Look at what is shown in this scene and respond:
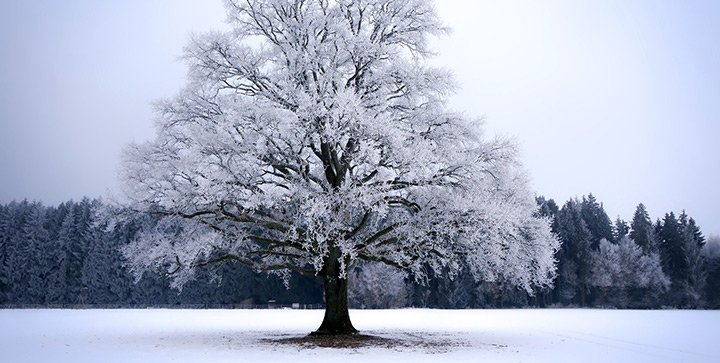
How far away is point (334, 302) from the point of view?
24.0 metres

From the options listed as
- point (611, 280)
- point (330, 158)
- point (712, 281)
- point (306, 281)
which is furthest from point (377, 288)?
point (330, 158)

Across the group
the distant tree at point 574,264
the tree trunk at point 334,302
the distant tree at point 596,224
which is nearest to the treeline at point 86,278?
the distant tree at point 574,264

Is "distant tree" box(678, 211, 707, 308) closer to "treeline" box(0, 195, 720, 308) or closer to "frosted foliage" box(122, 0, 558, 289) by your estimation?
"treeline" box(0, 195, 720, 308)

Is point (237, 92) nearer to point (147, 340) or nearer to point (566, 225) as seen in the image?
point (147, 340)

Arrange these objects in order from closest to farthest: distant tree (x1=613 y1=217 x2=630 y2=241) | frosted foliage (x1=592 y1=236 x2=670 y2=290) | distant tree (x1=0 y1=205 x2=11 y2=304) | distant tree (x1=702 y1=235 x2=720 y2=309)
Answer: distant tree (x1=0 y1=205 x2=11 y2=304) < frosted foliage (x1=592 y1=236 x2=670 y2=290) < distant tree (x1=702 y1=235 x2=720 y2=309) < distant tree (x1=613 y1=217 x2=630 y2=241)

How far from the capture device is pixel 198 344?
67.8 ft

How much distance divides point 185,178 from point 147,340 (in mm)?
6171

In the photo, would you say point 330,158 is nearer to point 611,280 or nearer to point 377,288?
point 377,288

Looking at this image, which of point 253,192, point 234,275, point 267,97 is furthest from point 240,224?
point 234,275

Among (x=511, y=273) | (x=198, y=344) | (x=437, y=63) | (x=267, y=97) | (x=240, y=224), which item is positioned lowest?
A: (x=198, y=344)

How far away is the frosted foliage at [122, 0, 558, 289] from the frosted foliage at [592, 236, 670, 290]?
5820 centimetres

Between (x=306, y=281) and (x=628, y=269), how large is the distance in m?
40.9

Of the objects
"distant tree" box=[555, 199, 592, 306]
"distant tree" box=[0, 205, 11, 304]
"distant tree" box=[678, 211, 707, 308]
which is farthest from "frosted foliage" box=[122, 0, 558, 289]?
"distant tree" box=[678, 211, 707, 308]

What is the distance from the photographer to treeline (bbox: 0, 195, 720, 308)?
7419 cm
